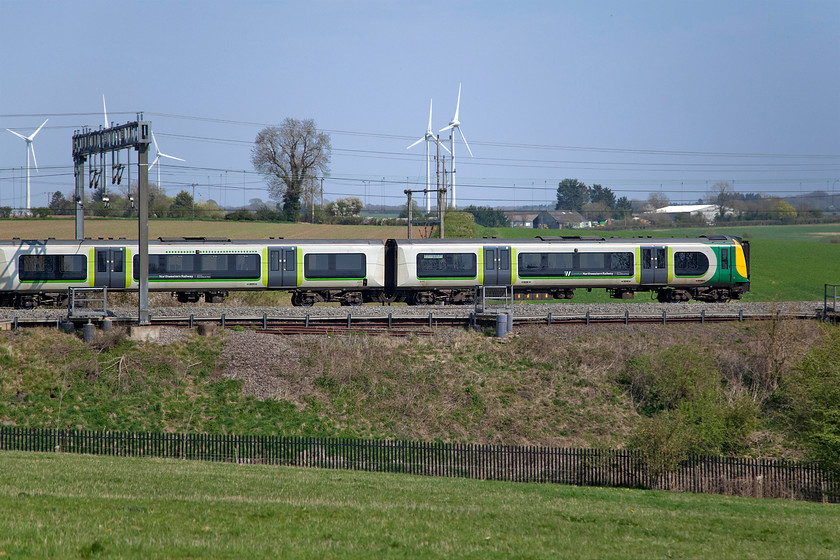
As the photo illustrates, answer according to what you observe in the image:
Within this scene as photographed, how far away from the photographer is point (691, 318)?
35031mm

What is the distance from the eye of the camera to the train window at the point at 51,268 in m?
36.2

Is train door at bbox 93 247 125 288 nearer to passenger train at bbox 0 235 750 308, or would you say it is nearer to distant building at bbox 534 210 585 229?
passenger train at bbox 0 235 750 308

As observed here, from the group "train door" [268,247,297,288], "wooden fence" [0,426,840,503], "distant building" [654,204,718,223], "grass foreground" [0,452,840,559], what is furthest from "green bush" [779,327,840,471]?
"distant building" [654,204,718,223]

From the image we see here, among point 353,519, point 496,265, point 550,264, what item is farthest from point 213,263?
point 353,519

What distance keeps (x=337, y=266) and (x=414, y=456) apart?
56.2 feet

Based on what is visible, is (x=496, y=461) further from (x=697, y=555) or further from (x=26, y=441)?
(x=26, y=441)

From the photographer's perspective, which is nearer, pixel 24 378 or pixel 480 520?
pixel 480 520

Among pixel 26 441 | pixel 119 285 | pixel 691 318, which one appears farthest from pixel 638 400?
pixel 119 285

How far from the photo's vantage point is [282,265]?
3762 cm

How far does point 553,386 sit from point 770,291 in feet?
121

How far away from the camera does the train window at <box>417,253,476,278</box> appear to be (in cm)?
3844

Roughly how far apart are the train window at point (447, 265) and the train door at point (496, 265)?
0.59m

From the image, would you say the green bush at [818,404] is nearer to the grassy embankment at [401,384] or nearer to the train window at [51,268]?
the grassy embankment at [401,384]

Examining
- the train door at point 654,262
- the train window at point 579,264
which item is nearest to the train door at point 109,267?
the train window at point 579,264
